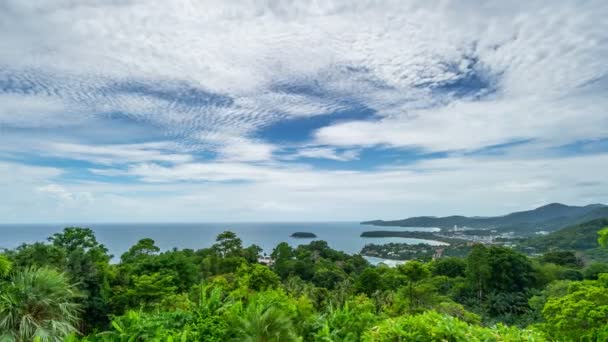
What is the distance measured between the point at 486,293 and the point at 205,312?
116 feet

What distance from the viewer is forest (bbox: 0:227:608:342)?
523 cm

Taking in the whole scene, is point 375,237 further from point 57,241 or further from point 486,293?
point 57,241

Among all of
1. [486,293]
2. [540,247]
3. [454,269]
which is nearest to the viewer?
[486,293]

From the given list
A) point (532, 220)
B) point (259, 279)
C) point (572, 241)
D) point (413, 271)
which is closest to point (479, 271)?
point (413, 271)

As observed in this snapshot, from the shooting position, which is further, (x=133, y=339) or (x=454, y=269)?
A: (x=454, y=269)

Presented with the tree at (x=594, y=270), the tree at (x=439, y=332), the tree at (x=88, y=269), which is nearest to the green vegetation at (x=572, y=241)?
the tree at (x=594, y=270)

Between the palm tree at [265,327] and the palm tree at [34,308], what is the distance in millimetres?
2625

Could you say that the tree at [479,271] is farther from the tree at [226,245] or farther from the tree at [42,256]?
the tree at [42,256]

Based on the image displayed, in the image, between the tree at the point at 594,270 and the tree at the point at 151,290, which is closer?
the tree at the point at 151,290

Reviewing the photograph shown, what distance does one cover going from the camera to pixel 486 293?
34.1 metres

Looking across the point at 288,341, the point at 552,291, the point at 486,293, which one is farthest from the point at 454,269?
the point at 288,341

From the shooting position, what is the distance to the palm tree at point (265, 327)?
16.9ft

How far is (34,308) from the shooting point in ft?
18.3

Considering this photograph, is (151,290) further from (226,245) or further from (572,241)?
(572,241)
